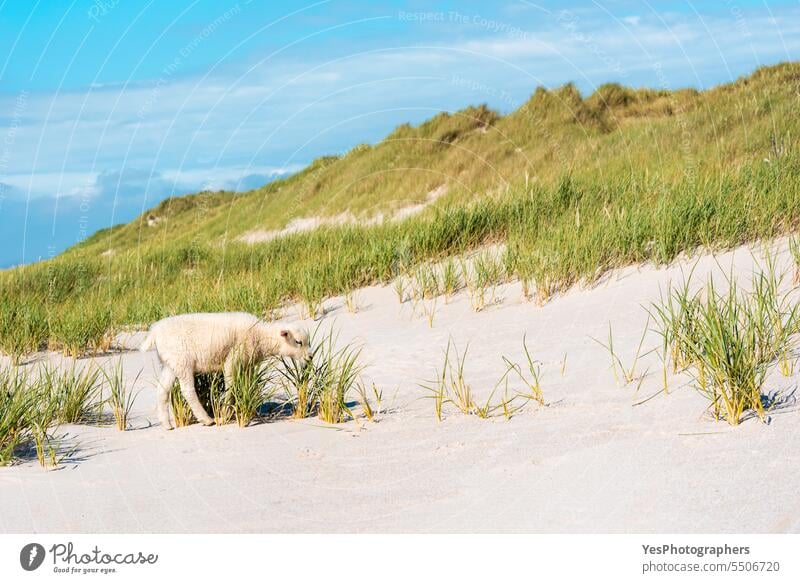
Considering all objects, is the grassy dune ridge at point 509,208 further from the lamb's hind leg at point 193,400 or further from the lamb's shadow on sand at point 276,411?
the lamb's hind leg at point 193,400

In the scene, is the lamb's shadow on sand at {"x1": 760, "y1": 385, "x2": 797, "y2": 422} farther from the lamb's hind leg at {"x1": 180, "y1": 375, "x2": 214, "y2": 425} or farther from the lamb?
the lamb's hind leg at {"x1": 180, "y1": 375, "x2": 214, "y2": 425}

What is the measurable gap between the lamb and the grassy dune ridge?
3338 mm

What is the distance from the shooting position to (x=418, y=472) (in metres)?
4.11

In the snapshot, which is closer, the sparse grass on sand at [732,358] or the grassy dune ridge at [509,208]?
the sparse grass on sand at [732,358]

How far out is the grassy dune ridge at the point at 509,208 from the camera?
839 centimetres

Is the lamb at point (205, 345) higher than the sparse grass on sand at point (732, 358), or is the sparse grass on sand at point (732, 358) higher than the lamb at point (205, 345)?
the lamb at point (205, 345)

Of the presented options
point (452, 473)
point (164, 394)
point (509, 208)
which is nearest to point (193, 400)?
point (164, 394)

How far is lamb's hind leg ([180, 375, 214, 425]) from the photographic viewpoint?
16.6ft

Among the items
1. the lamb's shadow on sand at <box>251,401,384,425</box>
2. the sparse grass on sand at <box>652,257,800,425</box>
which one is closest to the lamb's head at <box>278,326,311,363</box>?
the lamb's shadow on sand at <box>251,401,384,425</box>

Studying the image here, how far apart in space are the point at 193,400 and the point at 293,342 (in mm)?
783

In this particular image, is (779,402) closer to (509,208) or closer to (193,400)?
(193,400)

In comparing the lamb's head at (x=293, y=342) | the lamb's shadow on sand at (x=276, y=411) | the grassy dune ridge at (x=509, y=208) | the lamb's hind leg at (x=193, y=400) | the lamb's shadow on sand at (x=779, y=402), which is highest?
the grassy dune ridge at (x=509, y=208)

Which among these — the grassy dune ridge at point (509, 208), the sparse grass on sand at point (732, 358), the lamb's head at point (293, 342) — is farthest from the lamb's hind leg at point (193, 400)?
the grassy dune ridge at point (509, 208)
